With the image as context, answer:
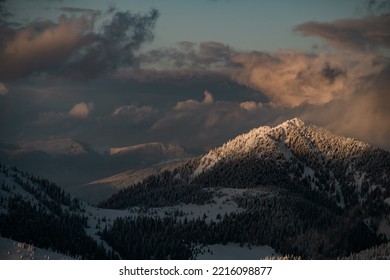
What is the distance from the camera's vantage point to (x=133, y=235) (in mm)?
198625

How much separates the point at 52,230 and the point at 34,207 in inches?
1038

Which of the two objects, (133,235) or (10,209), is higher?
(10,209)

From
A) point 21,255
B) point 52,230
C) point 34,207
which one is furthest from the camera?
point 34,207
